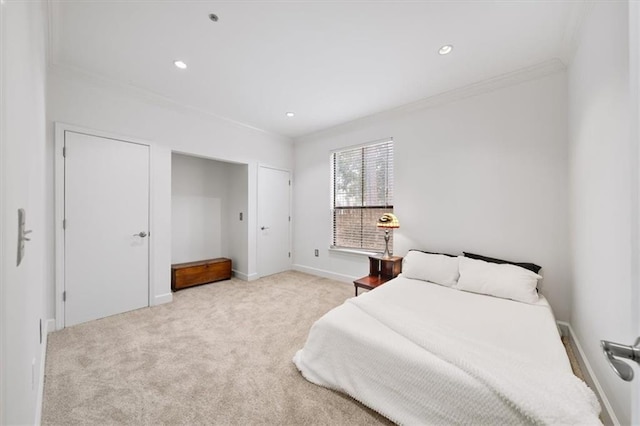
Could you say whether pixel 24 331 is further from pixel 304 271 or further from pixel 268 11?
pixel 304 271

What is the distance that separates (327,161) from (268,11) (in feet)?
8.78

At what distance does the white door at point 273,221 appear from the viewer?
4465mm

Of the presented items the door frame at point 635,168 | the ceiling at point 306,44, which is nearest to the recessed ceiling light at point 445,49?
the ceiling at point 306,44

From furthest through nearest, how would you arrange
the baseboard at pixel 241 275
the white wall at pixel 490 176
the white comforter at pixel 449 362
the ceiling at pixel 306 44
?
the baseboard at pixel 241 275, the white wall at pixel 490 176, the ceiling at pixel 306 44, the white comforter at pixel 449 362

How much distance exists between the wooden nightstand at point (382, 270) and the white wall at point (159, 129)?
2.05 m

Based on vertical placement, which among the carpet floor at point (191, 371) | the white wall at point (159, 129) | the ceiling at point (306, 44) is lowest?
the carpet floor at point (191, 371)

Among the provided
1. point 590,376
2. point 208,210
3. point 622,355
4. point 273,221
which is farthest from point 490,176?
point 208,210

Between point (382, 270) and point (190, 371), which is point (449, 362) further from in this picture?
point (382, 270)

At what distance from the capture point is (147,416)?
1.51 metres

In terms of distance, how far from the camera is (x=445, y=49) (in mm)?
2293

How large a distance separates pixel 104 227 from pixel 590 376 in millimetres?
4553

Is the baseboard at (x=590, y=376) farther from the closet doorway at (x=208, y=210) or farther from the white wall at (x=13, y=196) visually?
the closet doorway at (x=208, y=210)

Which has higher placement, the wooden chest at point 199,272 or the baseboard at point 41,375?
the wooden chest at point 199,272

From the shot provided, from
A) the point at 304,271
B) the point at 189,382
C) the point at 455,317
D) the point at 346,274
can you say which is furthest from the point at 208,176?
the point at 455,317
